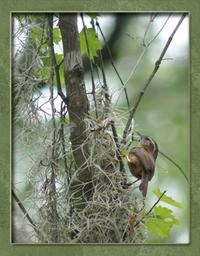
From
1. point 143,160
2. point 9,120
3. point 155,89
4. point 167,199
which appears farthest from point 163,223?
point 9,120

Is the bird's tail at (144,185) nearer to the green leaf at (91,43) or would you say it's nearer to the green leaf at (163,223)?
the green leaf at (163,223)

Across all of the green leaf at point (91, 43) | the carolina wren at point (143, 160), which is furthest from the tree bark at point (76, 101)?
the carolina wren at point (143, 160)

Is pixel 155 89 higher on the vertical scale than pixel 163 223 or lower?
higher

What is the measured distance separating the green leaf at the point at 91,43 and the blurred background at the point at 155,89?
0.02 metres

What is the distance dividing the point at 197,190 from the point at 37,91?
0.56 m

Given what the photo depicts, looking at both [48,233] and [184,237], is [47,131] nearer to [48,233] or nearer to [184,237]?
[48,233]

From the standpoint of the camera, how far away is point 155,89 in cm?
165

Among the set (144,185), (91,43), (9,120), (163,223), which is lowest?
(163,223)

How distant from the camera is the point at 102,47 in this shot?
5.46ft

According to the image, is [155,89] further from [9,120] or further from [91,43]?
[9,120]

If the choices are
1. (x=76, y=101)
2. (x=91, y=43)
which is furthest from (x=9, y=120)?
(x=91, y=43)

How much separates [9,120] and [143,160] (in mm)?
415

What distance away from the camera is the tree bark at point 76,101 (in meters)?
1.64

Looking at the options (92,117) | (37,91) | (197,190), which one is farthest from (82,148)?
(197,190)
